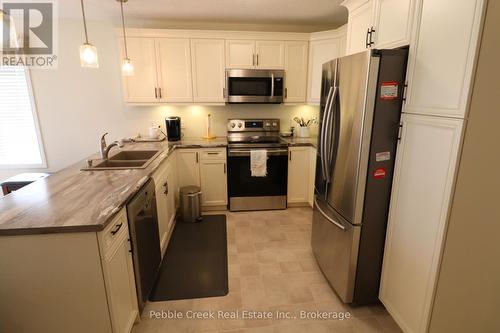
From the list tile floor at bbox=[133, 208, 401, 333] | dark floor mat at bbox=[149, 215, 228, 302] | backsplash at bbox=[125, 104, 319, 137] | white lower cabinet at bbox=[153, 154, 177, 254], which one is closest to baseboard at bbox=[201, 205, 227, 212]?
dark floor mat at bbox=[149, 215, 228, 302]

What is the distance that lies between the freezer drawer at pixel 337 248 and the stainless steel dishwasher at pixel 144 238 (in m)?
1.46

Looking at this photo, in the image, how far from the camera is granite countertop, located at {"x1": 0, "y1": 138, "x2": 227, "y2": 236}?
131 centimetres

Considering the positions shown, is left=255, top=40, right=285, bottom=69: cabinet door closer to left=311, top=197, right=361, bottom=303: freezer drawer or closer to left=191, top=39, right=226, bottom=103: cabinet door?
left=191, top=39, right=226, bottom=103: cabinet door

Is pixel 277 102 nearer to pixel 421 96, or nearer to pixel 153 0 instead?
pixel 153 0

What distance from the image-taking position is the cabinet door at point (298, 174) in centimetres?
369

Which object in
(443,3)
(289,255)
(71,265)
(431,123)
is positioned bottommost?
(289,255)

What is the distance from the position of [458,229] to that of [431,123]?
1.92 ft

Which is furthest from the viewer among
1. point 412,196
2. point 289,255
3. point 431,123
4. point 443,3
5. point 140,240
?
point 289,255

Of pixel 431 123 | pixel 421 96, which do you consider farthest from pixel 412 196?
pixel 421 96

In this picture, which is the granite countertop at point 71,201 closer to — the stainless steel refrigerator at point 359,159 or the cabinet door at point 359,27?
the stainless steel refrigerator at point 359,159

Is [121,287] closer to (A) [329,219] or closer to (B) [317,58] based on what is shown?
(A) [329,219]

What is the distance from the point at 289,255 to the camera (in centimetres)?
275

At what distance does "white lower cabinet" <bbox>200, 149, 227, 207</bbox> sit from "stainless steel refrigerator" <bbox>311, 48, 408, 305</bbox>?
1.70 m

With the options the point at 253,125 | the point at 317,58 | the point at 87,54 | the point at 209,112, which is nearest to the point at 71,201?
the point at 87,54
